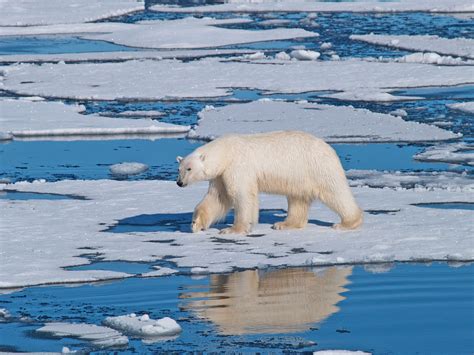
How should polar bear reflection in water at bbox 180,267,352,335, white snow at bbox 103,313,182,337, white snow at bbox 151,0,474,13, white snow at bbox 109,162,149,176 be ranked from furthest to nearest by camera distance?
white snow at bbox 151,0,474,13 < white snow at bbox 109,162,149,176 < polar bear reflection in water at bbox 180,267,352,335 < white snow at bbox 103,313,182,337

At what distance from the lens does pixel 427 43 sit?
2336 centimetres

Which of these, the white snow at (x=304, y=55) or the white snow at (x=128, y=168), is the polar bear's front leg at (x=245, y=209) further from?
the white snow at (x=304, y=55)

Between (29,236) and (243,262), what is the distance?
193cm

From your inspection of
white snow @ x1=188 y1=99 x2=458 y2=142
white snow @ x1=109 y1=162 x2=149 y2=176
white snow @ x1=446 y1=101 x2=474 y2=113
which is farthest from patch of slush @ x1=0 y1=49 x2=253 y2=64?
white snow @ x1=109 y1=162 x2=149 y2=176

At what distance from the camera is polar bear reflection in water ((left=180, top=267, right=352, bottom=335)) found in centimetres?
642

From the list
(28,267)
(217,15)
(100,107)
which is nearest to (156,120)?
(100,107)

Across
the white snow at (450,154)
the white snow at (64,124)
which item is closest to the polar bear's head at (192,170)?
the white snow at (450,154)

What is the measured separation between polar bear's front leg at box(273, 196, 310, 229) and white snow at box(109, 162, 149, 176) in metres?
3.26

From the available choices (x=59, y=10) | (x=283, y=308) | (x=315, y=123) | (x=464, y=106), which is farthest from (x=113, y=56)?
(x=283, y=308)

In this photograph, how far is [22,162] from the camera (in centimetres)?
1270

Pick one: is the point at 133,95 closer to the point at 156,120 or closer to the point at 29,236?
the point at 156,120

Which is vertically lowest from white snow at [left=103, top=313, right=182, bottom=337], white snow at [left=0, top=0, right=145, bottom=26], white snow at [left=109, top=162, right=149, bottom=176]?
white snow at [left=109, top=162, right=149, bottom=176]

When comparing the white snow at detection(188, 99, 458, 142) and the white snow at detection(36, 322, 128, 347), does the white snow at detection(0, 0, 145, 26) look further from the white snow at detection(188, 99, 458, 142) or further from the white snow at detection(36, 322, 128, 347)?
the white snow at detection(36, 322, 128, 347)

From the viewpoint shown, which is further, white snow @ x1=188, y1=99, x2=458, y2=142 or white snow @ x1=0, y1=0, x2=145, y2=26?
white snow @ x1=0, y1=0, x2=145, y2=26
